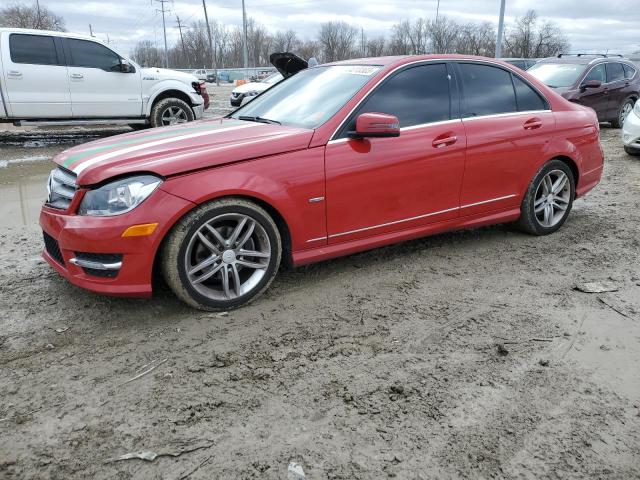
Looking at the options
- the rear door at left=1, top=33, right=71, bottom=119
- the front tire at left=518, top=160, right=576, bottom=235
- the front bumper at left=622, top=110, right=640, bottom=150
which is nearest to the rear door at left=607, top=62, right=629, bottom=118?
the front bumper at left=622, top=110, right=640, bottom=150

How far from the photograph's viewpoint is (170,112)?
10.8m

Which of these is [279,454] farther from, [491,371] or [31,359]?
[31,359]

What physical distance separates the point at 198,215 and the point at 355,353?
48.4 inches

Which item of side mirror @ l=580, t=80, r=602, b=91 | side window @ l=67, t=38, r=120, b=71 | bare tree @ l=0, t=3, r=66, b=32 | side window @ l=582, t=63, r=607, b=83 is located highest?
bare tree @ l=0, t=3, r=66, b=32

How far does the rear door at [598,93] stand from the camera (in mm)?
11281

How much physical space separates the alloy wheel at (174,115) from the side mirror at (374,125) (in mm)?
7951

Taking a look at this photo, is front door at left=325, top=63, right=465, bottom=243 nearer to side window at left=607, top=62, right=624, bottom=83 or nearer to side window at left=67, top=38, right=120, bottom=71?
side window at left=67, top=38, right=120, bottom=71

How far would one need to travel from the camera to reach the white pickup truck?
31.4 ft

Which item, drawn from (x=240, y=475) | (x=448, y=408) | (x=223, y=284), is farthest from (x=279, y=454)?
(x=223, y=284)

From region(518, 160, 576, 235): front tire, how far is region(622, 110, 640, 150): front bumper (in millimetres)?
4649

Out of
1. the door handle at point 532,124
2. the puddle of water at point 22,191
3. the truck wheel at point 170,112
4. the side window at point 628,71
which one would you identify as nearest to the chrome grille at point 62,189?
the puddle of water at point 22,191

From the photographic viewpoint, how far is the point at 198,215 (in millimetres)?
3189

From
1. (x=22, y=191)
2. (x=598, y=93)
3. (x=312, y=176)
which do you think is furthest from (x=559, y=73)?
(x=22, y=191)

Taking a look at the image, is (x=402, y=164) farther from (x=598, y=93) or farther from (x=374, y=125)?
(x=598, y=93)
